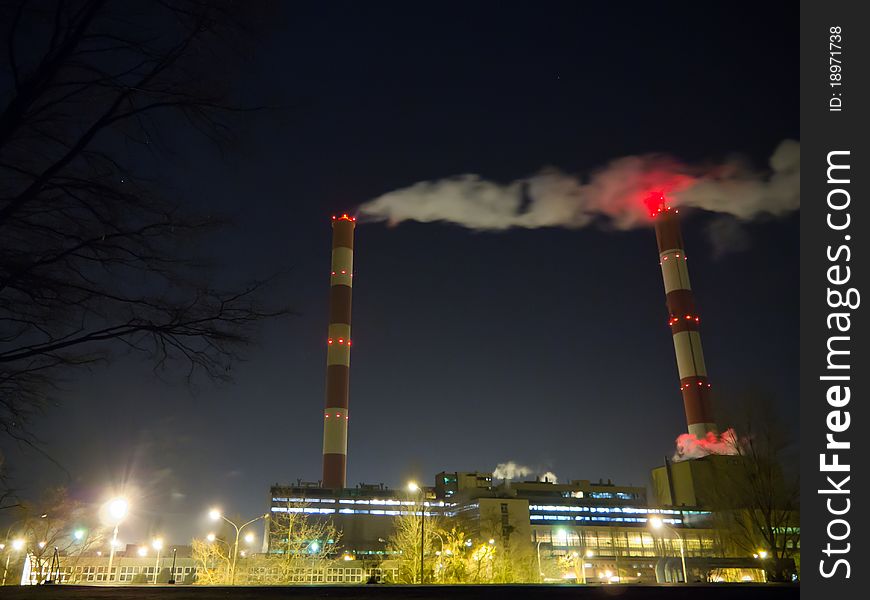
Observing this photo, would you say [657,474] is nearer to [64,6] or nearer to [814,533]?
[814,533]

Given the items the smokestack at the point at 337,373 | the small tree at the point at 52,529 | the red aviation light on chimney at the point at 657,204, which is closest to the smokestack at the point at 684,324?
the red aviation light on chimney at the point at 657,204

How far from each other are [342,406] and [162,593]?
66.7 meters

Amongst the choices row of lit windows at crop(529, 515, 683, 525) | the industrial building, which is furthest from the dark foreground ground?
row of lit windows at crop(529, 515, 683, 525)

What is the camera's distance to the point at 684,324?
7850cm

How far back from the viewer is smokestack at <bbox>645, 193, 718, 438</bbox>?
75.2 m

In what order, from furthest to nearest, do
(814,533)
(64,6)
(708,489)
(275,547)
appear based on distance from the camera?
1. (708,489)
2. (275,547)
3. (814,533)
4. (64,6)

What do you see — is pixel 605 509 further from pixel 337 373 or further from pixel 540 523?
pixel 337 373

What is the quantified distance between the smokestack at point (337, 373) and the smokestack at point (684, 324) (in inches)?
1689

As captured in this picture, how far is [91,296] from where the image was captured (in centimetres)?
653

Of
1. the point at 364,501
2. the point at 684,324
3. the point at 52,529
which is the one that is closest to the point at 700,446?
the point at 684,324

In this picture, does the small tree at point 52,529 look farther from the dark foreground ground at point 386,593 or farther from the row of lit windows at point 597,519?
the row of lit windows at point 597,519

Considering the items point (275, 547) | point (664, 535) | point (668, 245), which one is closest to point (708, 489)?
point (664, 535)

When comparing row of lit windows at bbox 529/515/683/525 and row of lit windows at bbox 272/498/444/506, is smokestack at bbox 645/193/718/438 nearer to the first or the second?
row of lit windows at bbox 529/515/683/525

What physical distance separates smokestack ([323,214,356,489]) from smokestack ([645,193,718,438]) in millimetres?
42894
